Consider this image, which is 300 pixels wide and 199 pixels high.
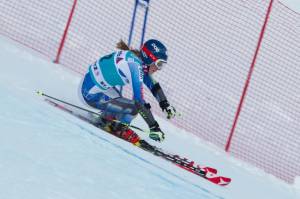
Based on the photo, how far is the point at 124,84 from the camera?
724 cm

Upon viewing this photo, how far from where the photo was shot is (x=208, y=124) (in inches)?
408

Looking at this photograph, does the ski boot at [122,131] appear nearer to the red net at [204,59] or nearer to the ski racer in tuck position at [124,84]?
the ski racer in tuck position at [124,84]

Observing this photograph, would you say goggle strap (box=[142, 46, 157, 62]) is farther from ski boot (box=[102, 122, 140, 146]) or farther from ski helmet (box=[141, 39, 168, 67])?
ski boot (box=[102, 122, 140, 146])

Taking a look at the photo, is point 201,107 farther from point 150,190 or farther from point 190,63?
point 150,190

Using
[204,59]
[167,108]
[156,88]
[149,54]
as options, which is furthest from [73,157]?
[204,59]

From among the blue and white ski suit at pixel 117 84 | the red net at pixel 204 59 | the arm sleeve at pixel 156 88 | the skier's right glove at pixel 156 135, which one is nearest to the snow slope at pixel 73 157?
the skier's right glove at pixel 156 135

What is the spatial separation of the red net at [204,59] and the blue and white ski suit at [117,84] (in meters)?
2.46

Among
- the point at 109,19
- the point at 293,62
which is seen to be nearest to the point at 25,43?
the point at 109,19

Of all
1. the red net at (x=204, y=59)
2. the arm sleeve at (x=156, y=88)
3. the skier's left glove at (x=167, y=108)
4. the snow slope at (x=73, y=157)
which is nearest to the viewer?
the snow slope at (x=73, y=157)

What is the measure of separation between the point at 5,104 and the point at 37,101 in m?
0.82

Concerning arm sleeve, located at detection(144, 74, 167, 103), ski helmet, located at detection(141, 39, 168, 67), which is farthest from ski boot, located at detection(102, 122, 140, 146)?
ski helmet, located at detection(141, 39, 168, 67)

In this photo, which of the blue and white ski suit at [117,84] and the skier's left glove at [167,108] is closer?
the blue and white ski suit at [117,84]

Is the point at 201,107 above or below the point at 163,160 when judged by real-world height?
above

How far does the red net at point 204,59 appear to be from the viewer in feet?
34.0
